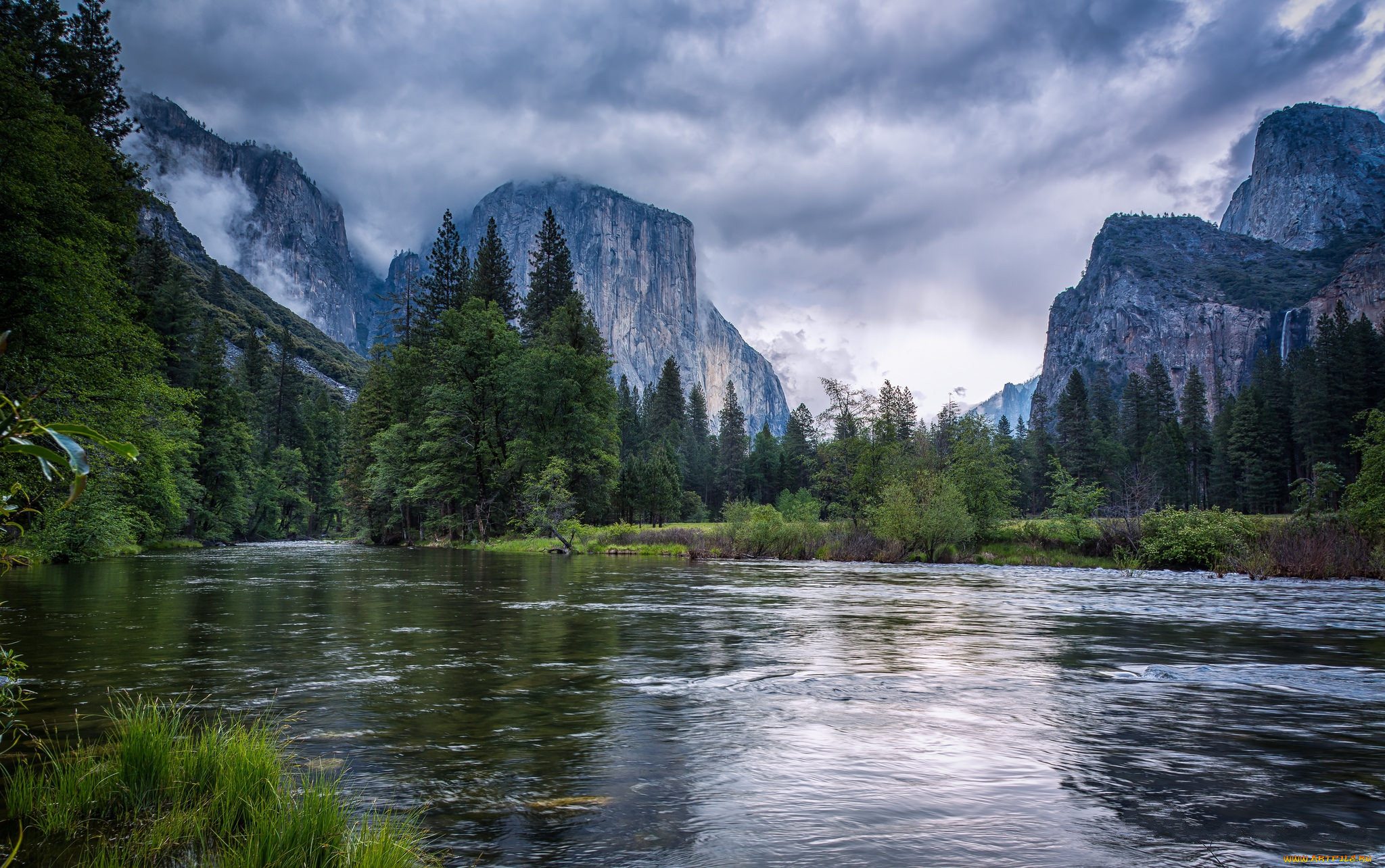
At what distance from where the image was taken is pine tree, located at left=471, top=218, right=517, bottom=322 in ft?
225

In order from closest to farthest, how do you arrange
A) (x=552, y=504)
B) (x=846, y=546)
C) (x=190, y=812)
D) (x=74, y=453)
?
1. (x=74, y=453)
2. (x=190, y=812)
3. (x=846, y=546)
4. (x=552, y=504)

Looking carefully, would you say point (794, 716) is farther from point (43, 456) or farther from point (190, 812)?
point (43, 456)

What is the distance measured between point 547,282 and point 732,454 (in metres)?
60.0

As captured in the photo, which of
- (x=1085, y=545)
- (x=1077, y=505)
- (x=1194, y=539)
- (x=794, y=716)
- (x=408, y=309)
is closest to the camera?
(x=794, y=716)

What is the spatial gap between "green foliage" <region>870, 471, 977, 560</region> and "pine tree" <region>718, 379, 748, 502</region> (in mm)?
82936

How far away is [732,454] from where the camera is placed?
123 m

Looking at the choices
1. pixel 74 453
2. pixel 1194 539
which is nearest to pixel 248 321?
pixel 1194 539

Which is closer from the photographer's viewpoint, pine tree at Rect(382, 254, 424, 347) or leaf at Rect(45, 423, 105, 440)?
leaf at Rect(45, 423, 105, 440)

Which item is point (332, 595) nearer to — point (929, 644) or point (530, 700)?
point (530, 700)

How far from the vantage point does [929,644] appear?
1144 cm

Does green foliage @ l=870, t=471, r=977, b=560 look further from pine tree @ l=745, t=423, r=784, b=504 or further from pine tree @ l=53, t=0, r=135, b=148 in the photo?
pine tree @ l=745, t=423, r=784, b=504

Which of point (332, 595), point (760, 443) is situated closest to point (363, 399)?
point (332, 595)

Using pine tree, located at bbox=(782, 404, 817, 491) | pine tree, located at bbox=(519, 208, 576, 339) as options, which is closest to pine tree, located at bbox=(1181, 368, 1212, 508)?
pine tree, located at bbox=(782, 404, 817, 491)

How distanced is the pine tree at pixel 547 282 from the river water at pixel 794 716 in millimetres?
55657
